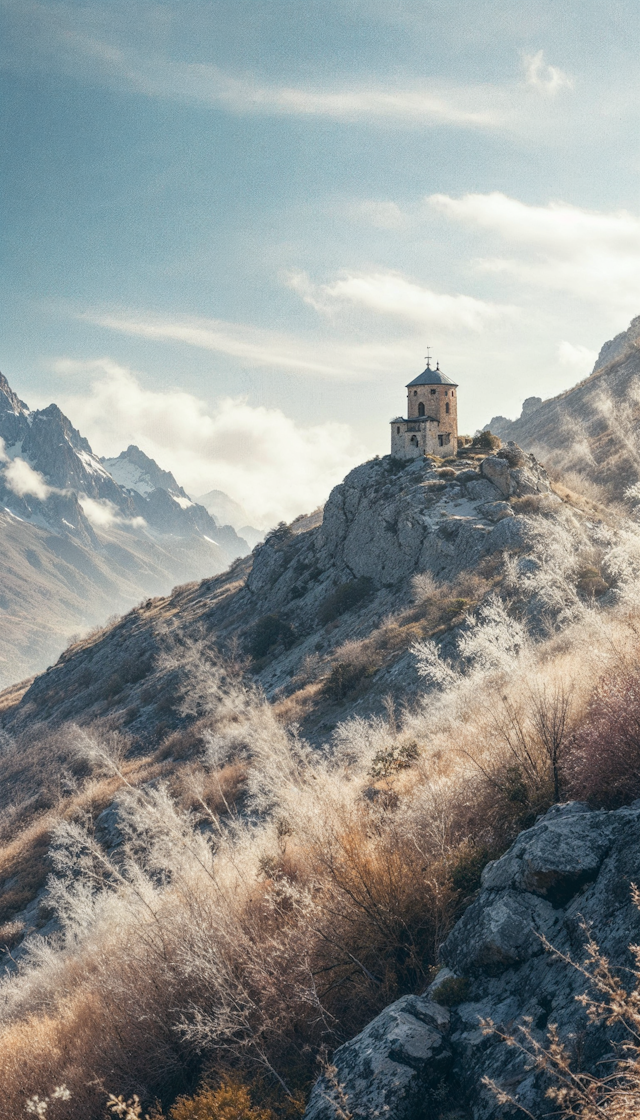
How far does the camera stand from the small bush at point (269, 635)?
137 ft

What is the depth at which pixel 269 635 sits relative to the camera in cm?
4319

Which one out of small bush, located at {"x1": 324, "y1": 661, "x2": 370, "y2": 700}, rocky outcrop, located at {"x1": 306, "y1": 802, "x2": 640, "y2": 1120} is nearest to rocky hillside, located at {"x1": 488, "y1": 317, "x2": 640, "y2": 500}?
small bush, located at {"x1": 324, "y1": 661, "x2": 370, "y2": 700}

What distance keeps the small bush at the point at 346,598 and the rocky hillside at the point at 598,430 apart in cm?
2105

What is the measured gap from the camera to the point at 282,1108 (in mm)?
4785

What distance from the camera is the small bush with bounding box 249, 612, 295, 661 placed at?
41875 mm

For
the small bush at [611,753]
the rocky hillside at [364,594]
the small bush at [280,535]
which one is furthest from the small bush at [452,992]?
the small bush at [280,535]

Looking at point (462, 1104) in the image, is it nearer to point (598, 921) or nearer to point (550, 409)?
point (598, 921)

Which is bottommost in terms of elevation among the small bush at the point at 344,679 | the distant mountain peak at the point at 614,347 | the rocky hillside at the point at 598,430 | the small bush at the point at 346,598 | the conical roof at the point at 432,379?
the small bush at the point at 344,679

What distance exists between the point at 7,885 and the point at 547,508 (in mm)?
32269

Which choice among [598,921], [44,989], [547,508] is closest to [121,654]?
[547,508]

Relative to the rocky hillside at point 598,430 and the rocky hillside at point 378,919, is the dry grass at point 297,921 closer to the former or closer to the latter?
the rocky hillside at point 378,919

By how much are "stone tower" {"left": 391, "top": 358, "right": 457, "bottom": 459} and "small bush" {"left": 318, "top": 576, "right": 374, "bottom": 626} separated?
1159 cm

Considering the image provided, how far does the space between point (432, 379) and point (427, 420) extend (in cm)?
369

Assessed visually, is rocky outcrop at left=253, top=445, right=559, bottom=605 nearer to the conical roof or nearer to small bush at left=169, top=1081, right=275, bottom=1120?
the conical roof
